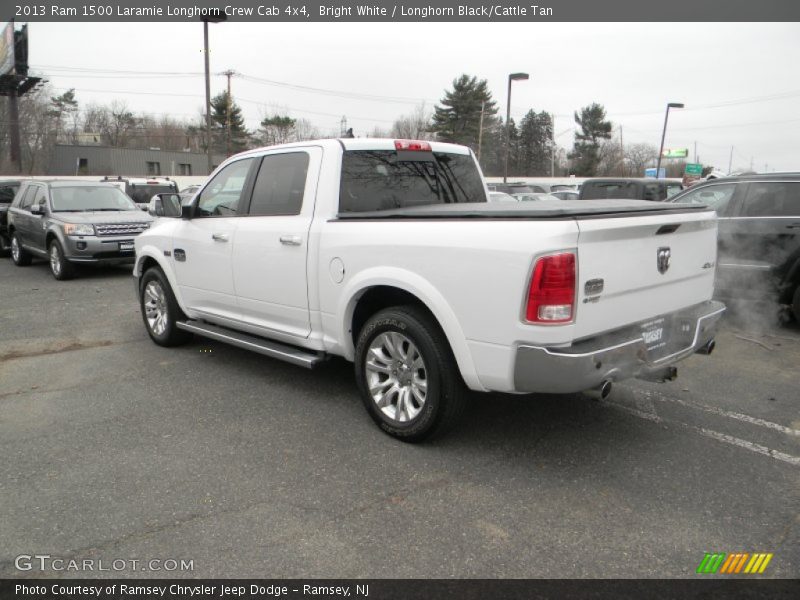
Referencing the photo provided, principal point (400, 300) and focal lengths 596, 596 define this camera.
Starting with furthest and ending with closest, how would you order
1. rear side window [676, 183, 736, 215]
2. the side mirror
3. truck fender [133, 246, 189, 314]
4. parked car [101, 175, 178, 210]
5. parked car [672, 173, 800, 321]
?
parked car [101, 175, 178, 210], rear side window [676, 183, 736, 215], parked car [672, 173, 800, 321], truck fender [133, 246, 189, 314], the side mirror

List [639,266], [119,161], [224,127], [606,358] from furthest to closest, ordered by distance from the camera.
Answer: [224,127], [119,161], [639,266], [606,358]

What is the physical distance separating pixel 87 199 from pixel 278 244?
885 cm

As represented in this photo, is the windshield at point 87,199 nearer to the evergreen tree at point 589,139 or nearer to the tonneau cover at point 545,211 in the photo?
the tonneau cover at point 545,211

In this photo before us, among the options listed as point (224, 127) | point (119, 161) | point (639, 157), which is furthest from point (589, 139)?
point (119, 161)

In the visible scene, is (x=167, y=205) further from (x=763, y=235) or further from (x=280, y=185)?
(x=763, y=235)

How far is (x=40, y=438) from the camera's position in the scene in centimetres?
400

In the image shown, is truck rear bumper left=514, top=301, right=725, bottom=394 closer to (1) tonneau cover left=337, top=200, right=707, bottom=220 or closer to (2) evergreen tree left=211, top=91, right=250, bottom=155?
(1) tonneau cover left=337, top=200, right=707, bottom=220

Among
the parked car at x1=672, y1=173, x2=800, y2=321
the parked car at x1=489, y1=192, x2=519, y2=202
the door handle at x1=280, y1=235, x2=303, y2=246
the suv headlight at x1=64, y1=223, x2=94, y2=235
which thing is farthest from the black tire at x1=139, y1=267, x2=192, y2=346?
the parked car at x1=672, y1=173, x2=800, y2=321

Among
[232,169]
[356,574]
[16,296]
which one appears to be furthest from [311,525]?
[16,296]

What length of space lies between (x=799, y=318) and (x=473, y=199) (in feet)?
14.1

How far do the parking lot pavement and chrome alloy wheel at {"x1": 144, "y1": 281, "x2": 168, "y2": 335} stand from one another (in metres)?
0.83

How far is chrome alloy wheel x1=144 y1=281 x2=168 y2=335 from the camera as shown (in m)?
6.07

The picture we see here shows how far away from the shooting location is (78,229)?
34.4 ft

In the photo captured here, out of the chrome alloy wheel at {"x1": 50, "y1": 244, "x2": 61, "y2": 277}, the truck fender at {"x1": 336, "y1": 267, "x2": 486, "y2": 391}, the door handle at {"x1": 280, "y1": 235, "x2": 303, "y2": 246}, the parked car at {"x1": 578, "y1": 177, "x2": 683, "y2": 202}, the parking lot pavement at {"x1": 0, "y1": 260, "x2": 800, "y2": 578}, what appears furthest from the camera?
the parked car at {"x1": 578, "y1": 177, "x2": 683, "y2": 202}
